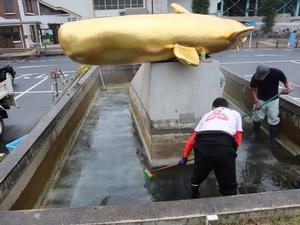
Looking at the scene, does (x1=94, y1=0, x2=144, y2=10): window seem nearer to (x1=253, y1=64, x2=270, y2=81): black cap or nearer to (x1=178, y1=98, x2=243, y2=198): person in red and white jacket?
(x1=253, y1=64, x2=270, y2=81): black cap

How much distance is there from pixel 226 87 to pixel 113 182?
5.55 m

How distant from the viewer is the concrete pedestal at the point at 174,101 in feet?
17.0

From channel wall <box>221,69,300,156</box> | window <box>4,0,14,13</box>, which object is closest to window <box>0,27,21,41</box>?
window <box>4,0,14,13</box>

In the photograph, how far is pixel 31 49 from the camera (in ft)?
100.0

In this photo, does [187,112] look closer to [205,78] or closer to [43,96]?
[205,78]

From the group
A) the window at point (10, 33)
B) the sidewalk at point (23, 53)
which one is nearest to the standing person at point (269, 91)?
the sidewalk at point (23, 53)

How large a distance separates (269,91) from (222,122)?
8.50ft

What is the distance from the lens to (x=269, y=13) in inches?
1379

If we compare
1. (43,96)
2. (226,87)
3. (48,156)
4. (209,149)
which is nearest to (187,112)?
(209,149)

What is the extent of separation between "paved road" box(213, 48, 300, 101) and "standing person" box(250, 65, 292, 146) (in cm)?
839

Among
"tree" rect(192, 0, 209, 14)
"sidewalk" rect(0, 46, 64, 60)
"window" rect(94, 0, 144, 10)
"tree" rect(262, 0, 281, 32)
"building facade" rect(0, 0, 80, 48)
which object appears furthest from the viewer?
"window" rect(94, 0, 144, 10)

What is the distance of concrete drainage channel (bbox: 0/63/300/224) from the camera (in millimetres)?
2945

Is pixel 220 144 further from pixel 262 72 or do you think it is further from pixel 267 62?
pixel 267 62

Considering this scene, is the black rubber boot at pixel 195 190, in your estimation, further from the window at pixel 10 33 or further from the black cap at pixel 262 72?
the window at pixel 10 33
